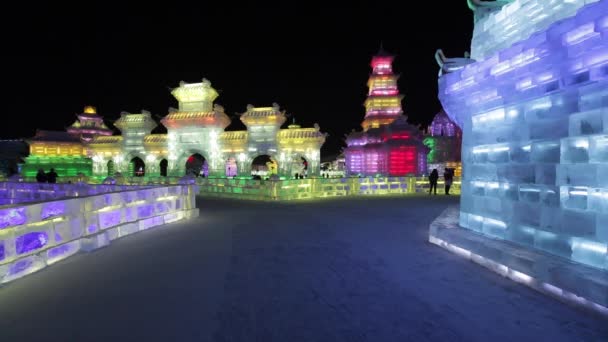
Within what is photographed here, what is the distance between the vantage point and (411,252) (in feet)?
16.7

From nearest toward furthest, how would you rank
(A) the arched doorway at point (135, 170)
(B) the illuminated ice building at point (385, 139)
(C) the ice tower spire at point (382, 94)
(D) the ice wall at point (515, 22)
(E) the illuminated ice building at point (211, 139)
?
(D) the ice wall at point (515, 22)
(E) the illuminated ice building at point (211, 139)
(B) the illuminated ice building at point (385, 139)
(A) the arched doorway at point (135, 170)
(C) the ice tower spire at point (382, 94)

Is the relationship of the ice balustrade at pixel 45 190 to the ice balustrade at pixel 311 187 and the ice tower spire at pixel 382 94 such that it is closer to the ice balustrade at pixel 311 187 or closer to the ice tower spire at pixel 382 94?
the ice balustrade at pixel 311 187

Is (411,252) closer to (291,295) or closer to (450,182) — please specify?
(291,295)

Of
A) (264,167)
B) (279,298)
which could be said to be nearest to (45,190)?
(279,298)

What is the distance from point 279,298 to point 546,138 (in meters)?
3.61

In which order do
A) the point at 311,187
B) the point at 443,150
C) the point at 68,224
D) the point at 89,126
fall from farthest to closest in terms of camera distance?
1. the point at 89,126
2. the point at 443,150
3. the point at 311,187
4. the point at 68,224

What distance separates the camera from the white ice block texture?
395 centimetres

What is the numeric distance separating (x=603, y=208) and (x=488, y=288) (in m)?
1.37

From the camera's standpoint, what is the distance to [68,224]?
4.94 metres

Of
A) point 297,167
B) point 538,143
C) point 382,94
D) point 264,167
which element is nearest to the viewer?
point 538,143

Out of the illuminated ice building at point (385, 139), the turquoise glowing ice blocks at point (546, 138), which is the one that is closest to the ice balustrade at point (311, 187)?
the illuminated ice building at point (385, 139)

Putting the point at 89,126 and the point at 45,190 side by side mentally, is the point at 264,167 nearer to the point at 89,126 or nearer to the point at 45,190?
the point at 89,126

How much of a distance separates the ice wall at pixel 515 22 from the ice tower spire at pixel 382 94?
25383 mm

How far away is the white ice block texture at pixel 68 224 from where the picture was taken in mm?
3953
